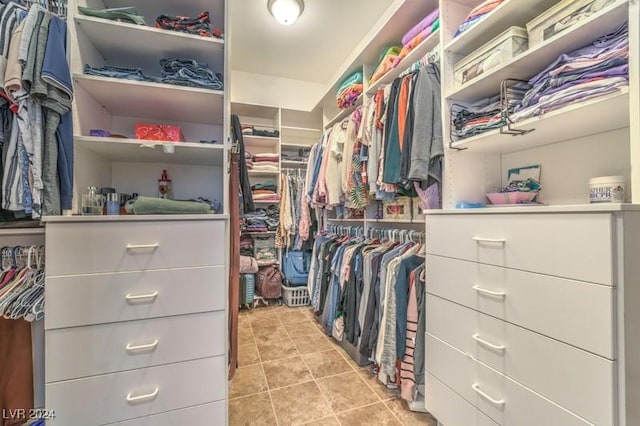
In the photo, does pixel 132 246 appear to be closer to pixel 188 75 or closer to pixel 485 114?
pixel 188 75

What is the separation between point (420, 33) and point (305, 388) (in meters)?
2.26

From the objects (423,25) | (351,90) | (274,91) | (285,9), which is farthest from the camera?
(274,91)

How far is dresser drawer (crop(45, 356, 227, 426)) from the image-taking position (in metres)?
0.97

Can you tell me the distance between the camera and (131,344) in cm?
105

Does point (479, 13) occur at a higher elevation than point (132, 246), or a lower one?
higher

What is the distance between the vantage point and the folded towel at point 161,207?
44.4 inches

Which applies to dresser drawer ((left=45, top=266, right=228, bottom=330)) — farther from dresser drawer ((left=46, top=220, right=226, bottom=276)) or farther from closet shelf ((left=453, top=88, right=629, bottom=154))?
closet shelf ((left=453, top=88, right=629, bottom=154))

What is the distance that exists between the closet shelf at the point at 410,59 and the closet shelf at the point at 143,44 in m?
1.12

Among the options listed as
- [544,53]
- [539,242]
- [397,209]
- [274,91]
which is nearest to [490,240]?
[539,242]

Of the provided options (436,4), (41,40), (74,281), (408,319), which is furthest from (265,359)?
(436,4)

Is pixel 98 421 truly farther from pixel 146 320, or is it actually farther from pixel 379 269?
pixel 379 269

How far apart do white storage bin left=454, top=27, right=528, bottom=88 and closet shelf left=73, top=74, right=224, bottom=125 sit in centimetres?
120

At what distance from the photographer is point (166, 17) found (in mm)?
1282

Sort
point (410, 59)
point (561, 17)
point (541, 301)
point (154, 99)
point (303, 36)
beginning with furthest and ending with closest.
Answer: point (303, 36)
point (410, 59)
point (154, 99)
point (561, 17)
point (541, 301)
